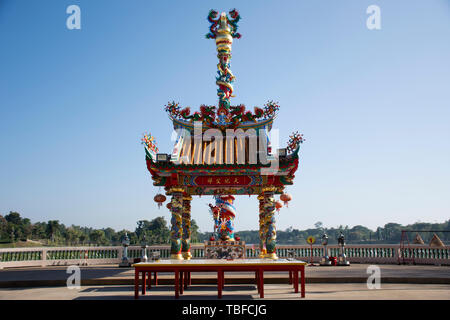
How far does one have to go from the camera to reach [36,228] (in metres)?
99.1

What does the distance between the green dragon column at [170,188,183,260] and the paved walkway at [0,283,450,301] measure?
219 cm

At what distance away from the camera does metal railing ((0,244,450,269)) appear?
21.1 m

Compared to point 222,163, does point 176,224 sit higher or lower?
lower

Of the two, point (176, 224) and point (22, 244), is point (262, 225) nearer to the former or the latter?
point (176, 224)

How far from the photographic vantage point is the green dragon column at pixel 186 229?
1498 cm

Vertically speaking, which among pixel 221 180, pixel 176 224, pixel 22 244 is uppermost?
pixel 221 180

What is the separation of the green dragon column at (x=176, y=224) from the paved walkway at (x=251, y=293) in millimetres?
2187

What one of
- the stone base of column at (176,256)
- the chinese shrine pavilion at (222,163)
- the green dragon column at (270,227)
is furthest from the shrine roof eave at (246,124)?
the stone base of column at (176,256)

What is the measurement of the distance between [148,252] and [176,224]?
10021 mm

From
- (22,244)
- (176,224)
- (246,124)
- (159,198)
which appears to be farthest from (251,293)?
(22,244)

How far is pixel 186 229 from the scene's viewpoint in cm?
1564

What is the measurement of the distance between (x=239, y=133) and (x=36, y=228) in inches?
4001

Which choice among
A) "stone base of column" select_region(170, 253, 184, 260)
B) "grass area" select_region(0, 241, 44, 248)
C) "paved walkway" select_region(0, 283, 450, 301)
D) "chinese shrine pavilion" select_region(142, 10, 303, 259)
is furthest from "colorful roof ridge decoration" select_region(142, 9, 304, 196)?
"grass area" select_region(0, 241, 44, 248)
